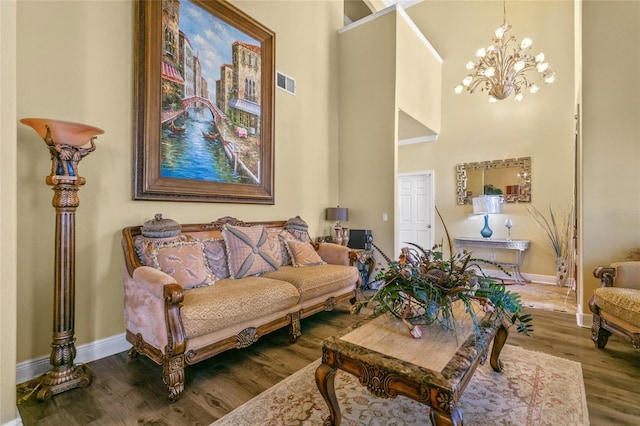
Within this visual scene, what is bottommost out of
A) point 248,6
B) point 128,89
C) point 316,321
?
point 316,321

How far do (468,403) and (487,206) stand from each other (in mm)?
4374

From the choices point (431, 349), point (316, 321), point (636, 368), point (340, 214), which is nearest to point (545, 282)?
point (636, 368)

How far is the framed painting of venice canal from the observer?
103 inches

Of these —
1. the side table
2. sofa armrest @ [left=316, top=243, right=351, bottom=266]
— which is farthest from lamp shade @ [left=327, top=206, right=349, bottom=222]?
sofa armrest @ [left=316, top=243, right=351, bottom=266]

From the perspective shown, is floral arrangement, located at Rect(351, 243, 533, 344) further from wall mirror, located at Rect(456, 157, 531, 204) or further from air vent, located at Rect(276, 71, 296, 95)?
wall mirror, located at Rect(456, 157, 531, 204)

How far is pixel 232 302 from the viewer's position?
85.1 inches

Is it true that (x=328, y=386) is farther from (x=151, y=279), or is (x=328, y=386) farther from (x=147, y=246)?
(x=147, y=246)

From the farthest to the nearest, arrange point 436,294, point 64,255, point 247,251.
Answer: point 247,251 < point 64,255 < point 436,294

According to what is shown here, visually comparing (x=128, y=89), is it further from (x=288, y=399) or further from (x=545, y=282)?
(x=545, y=282)

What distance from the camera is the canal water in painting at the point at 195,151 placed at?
280cm

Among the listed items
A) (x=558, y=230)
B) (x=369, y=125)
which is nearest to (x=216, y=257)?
(x=369, y=125)

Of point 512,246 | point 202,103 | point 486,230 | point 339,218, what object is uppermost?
point 202,103

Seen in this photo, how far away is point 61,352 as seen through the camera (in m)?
1.95

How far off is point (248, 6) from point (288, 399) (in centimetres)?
414
